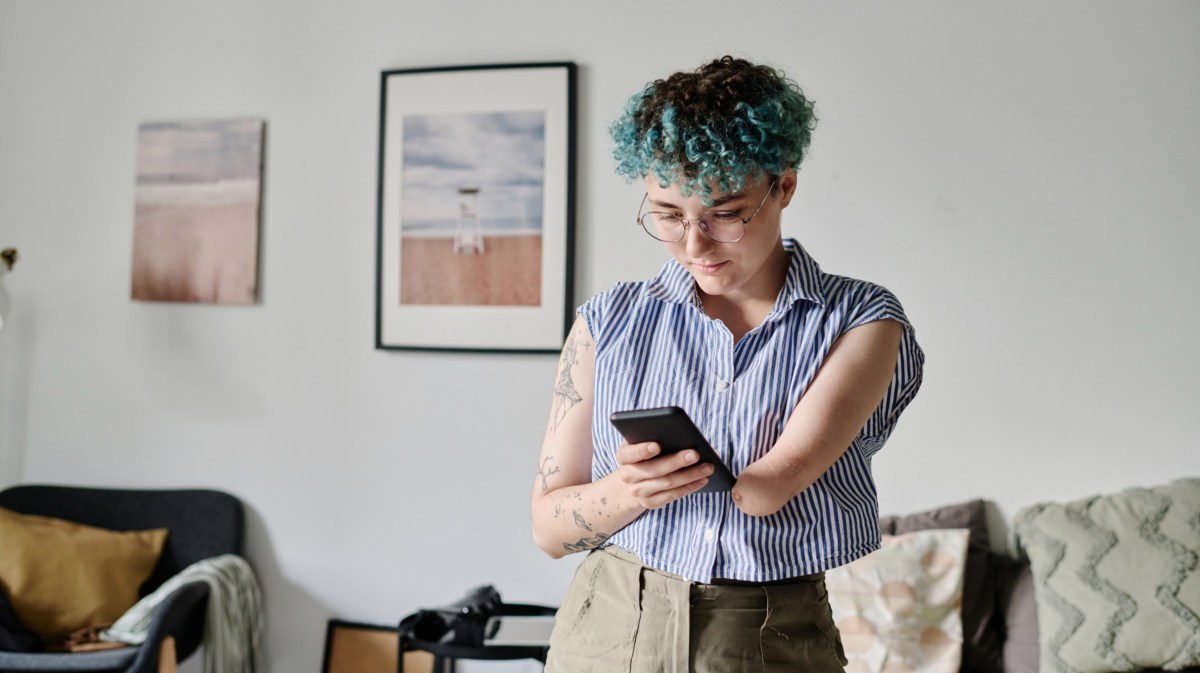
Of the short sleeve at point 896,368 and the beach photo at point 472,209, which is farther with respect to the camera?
the beach photo at point 472,209

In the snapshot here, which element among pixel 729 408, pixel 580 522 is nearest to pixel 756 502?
pixel 729 408

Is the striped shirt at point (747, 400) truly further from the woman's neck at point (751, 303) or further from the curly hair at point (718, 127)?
the curly hair at point (718, 127)

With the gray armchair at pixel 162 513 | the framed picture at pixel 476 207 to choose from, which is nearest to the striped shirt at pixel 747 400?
the framed picture at pixel 476 207

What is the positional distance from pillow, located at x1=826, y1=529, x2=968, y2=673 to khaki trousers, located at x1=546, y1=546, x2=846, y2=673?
1415 millimetres

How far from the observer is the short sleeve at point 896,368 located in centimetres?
119

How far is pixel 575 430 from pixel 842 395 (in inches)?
15.0

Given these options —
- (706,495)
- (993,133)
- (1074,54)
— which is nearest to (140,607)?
(706,495)

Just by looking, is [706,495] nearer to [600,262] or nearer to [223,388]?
[600,262]

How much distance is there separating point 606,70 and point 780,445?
2.13 meters

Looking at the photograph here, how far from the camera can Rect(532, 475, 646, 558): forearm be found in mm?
1185

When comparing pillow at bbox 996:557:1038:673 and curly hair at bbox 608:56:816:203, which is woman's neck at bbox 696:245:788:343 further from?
pillow at bbox 996:557:1038:673

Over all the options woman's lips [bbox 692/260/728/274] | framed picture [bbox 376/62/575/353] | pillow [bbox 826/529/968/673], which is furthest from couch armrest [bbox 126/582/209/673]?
woman's lips [bbox 692/260/728/274]

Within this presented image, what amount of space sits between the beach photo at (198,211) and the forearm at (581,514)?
2265mm

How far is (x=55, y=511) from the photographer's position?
3.24 m
